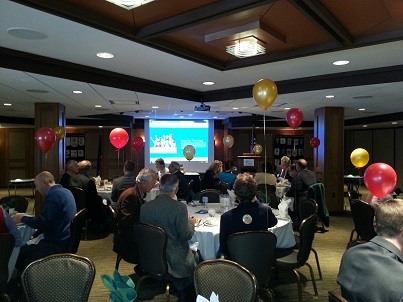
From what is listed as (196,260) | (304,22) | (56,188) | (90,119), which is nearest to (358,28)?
(304,22)

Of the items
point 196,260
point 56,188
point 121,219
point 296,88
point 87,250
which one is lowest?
point 87,250

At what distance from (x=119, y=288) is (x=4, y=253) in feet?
7.38

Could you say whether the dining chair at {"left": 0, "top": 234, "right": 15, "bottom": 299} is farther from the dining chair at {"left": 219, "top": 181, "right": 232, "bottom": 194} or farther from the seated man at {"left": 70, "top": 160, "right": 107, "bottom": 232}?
the dining chair at {"left": 219, "top": 181, "right": 232, "bottom": 194}

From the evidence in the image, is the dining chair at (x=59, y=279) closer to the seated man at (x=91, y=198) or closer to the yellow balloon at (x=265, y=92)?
the yellow balloon at (x=265, y=92)

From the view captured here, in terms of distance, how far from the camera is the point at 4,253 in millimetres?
2867

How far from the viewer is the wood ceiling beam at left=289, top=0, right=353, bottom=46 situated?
2.79 meters

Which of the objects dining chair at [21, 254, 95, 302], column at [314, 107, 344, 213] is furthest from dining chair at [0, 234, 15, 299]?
column at [314, 107, 344, 213]

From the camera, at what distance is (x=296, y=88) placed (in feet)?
19.9

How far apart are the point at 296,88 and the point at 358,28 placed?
8.48 ft

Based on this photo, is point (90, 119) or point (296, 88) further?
point (90, 119)

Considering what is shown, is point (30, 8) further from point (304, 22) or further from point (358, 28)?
point (358, 28)

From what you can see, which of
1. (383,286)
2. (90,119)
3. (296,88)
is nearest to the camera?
(383,286)

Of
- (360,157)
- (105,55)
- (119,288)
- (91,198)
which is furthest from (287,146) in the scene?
(119,288)

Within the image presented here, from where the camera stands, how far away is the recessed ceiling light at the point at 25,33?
3276 mm
